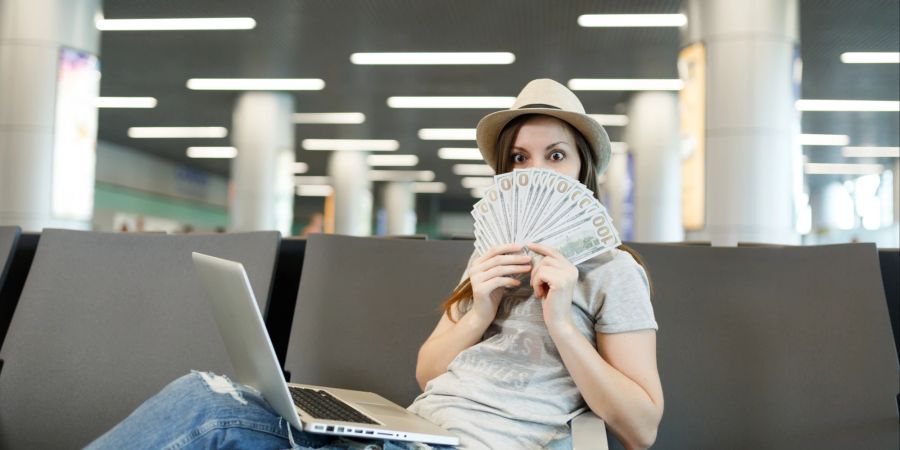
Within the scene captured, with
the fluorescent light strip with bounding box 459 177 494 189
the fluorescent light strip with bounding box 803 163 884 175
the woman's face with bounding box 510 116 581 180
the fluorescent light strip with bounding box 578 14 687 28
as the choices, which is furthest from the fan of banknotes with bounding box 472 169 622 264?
the fluorescent light strip with bounding box 459 177 494 189

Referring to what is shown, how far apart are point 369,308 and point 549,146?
0.85 m

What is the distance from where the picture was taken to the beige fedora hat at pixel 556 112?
1819 millimetres

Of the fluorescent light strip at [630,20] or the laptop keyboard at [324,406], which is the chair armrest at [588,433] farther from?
the fluorescent light strip at [630,20]

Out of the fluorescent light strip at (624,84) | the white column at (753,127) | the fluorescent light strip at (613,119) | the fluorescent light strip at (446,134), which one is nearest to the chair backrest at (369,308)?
the white column at (753,127)

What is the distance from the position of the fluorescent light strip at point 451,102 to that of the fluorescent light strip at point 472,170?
7.14 metres

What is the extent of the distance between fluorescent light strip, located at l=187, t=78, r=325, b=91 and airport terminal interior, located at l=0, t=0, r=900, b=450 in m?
0.07

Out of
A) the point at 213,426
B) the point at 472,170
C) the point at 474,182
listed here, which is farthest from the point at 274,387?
the point at 474,182

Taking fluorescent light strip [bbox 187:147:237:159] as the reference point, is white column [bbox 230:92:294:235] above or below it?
below

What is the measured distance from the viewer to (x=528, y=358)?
1696 millimetres

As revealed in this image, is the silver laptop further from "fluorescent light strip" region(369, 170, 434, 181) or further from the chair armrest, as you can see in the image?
"fluorescent light strip" region(369, 170, 434, 181)

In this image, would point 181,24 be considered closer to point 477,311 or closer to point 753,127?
point 753,127

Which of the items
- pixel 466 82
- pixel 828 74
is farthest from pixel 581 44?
pixel 828 74

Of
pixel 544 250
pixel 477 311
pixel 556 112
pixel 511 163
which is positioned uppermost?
pixel 556 112

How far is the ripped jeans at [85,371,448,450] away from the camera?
1.40 meters
